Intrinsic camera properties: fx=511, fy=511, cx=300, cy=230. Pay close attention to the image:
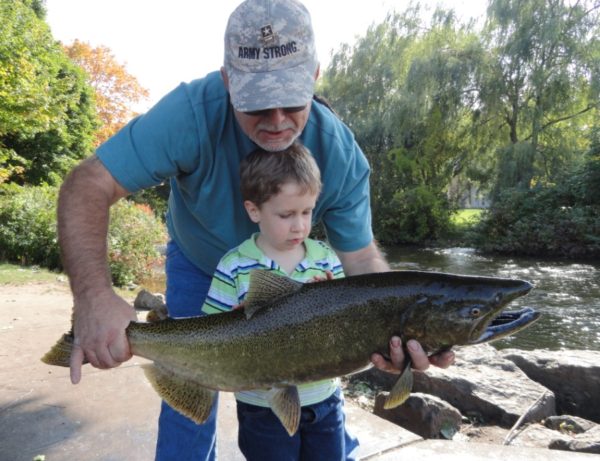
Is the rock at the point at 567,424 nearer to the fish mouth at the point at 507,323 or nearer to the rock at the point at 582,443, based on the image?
the rock at the point at 582,443

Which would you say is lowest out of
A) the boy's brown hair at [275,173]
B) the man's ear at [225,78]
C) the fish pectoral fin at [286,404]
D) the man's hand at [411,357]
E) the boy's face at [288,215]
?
the fish pectoral fin at [286,404]

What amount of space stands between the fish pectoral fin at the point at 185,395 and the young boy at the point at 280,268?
27cm

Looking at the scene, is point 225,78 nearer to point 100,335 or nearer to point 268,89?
Result: point 268,89

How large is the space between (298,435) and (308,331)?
2.49 ft

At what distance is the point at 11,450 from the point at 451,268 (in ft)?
54.0

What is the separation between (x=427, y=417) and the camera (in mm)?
4367

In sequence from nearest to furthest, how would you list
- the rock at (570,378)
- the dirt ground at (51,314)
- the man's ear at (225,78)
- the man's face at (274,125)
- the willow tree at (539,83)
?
the man's face at (274,125), the man's ear at (225,78), the dirt ground at (51,314), the rock at (570,378), the willow tree at (539,83)

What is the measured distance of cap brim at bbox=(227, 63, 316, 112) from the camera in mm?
2488

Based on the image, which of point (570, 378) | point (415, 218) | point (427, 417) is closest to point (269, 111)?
point (427, 417)

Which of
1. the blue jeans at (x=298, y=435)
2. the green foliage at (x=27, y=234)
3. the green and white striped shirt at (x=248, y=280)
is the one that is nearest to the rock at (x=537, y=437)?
the blue jeans at (x=298, y=435)

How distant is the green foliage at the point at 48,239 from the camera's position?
13.3 meters

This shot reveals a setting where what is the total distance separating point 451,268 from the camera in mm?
18203

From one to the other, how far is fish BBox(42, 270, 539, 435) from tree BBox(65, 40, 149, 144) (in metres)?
39.3

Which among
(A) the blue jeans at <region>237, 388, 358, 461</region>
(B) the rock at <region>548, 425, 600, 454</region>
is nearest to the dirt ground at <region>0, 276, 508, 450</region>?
(B) the rock at <region>548, 425, 600, 454</region>
